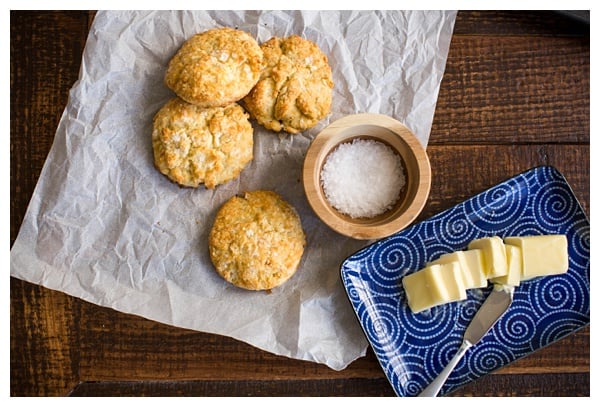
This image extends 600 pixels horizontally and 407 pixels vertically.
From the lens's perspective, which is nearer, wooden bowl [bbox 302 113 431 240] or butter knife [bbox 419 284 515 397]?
wooden bowl [bbox 302 113 431 240]

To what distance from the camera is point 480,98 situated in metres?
1.97

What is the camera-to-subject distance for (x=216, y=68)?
5.74 feet

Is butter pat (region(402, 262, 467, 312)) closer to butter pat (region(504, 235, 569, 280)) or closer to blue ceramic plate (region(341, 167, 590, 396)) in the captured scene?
blue ceramic plate (region(341, 167, 590, 396))

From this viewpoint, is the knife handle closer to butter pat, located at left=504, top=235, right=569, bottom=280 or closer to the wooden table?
the wooden table

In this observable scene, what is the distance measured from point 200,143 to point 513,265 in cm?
106

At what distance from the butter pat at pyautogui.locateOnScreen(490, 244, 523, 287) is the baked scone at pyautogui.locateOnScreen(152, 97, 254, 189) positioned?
0.90 m

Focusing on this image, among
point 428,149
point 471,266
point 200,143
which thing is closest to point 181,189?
point 200,143

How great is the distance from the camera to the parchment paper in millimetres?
1859

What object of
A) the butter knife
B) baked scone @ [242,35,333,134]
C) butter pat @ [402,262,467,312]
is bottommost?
the butter knife

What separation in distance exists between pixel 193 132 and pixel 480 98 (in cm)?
99

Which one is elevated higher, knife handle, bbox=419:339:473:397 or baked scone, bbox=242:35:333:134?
baked scone, bbox=242:35:333:134

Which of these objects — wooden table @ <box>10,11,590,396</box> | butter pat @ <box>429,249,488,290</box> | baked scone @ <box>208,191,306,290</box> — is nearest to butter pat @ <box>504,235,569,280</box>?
butter pat @ <box>429,249,488,290</box>

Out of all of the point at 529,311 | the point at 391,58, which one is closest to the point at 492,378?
the point at 529,311

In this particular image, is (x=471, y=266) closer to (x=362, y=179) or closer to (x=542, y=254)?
(x=542, y=254)
